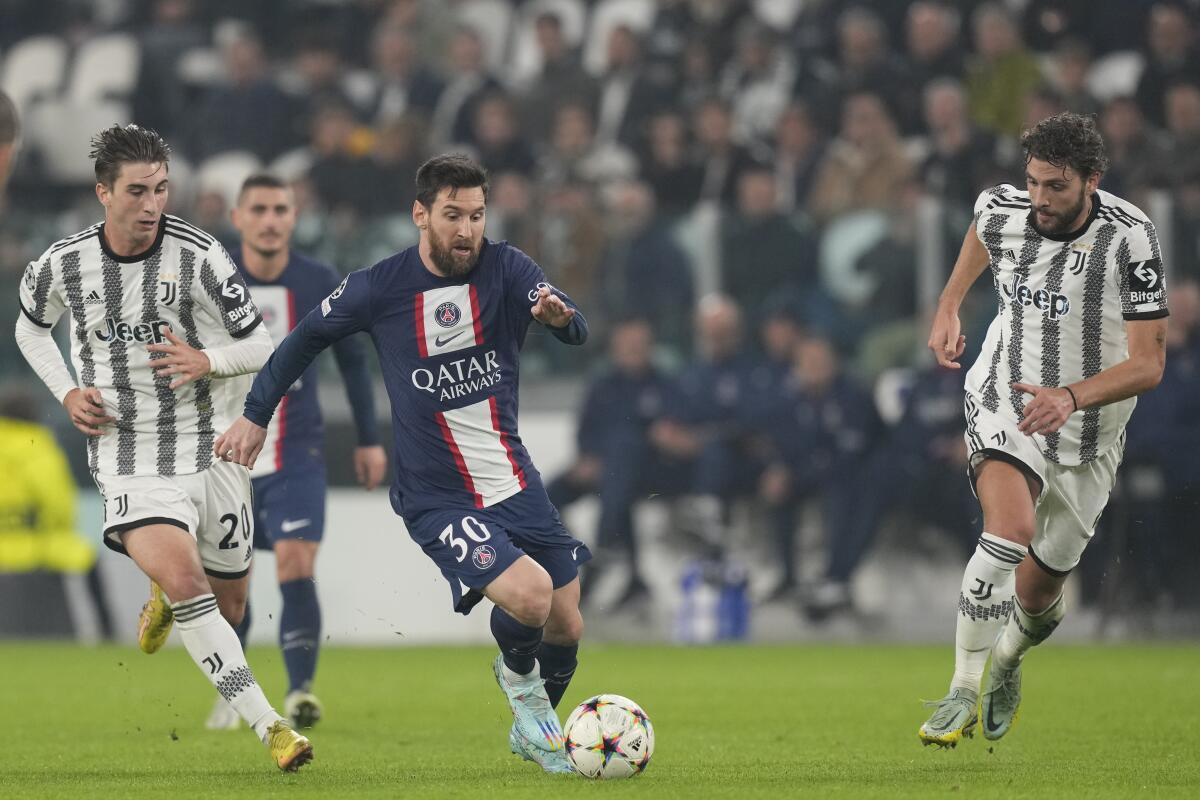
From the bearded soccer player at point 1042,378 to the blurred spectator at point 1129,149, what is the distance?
6.80 m

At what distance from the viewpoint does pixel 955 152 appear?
14.4m

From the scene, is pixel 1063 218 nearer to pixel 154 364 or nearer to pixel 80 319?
pixel 154 364

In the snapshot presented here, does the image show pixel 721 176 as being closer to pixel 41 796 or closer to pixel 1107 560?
pixel 1107 560

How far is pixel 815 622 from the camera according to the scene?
14219mm

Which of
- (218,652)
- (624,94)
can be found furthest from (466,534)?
(624,94)

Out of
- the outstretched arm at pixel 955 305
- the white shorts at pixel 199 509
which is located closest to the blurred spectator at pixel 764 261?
the outstretched arm at pixel 955 305

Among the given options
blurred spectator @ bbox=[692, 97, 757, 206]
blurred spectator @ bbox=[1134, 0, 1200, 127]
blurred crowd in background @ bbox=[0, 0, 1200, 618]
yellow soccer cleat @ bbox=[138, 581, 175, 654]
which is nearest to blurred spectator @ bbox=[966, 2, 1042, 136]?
blurred crowd in background @ bbox=[0, 0, 1200, 618]

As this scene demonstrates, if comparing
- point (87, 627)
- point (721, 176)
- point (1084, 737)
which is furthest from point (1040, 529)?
point (87, 627)

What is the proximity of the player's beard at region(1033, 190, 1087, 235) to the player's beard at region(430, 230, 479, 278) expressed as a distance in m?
2.13

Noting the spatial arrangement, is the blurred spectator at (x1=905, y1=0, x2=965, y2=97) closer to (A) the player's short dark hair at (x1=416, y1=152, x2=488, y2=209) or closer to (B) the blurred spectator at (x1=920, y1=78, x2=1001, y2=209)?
(B) the blurred spectator at (x1=920, y1=78, x2=1001, y2=209)

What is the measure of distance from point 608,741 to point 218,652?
1.43 meters

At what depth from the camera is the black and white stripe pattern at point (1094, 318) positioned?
6914 mm

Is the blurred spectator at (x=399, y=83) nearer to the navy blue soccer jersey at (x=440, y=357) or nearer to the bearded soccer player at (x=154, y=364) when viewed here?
the bearded soccer player at (x=154, y=364)

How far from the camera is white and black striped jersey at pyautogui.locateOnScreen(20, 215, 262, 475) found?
22.4 feet
